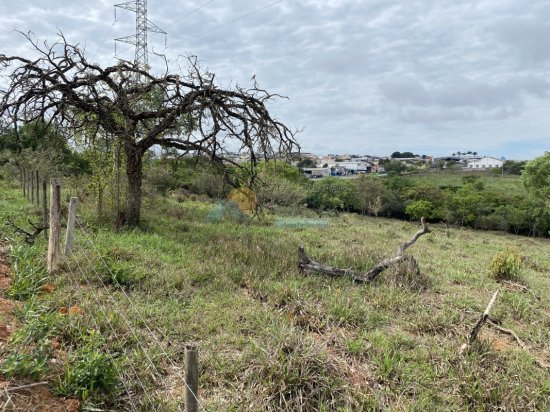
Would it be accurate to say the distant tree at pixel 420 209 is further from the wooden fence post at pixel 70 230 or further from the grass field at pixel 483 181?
the wooden fence post at pixel 70 230

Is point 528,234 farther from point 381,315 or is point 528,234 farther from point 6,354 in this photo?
point 6,354

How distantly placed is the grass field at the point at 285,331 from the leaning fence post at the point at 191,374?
2.93 ft

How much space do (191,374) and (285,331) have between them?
190cm

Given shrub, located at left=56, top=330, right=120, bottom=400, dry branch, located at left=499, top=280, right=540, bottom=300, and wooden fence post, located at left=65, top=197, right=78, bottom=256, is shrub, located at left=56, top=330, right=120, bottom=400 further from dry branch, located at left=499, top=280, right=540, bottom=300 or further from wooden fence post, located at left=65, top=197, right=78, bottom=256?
dry branch, located at left=499, top=280, right=540, bottom=300

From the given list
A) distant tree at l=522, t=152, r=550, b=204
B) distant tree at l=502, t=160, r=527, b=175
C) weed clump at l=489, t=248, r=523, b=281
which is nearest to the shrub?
weed clump at l=489, t=248, r=523, b=281

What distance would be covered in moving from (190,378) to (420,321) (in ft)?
12.2

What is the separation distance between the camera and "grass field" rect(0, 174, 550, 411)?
355 centimetres

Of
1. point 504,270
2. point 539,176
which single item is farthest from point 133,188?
point 539,176

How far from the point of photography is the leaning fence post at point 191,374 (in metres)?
2.34

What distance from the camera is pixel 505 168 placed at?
8756cm

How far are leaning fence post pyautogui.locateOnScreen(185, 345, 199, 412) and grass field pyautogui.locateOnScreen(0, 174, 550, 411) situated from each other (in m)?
0.89

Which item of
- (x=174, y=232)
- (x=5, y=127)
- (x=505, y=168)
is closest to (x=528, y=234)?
(x=174, y=232)

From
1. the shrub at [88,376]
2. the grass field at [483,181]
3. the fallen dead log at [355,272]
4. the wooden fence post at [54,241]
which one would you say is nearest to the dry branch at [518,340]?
the fallen dead log at [355,272]

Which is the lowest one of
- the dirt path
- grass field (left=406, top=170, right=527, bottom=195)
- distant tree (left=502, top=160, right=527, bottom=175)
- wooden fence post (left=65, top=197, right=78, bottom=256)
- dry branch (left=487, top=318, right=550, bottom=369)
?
dry branch (left=487, top=318, right=550, bottom=369)
